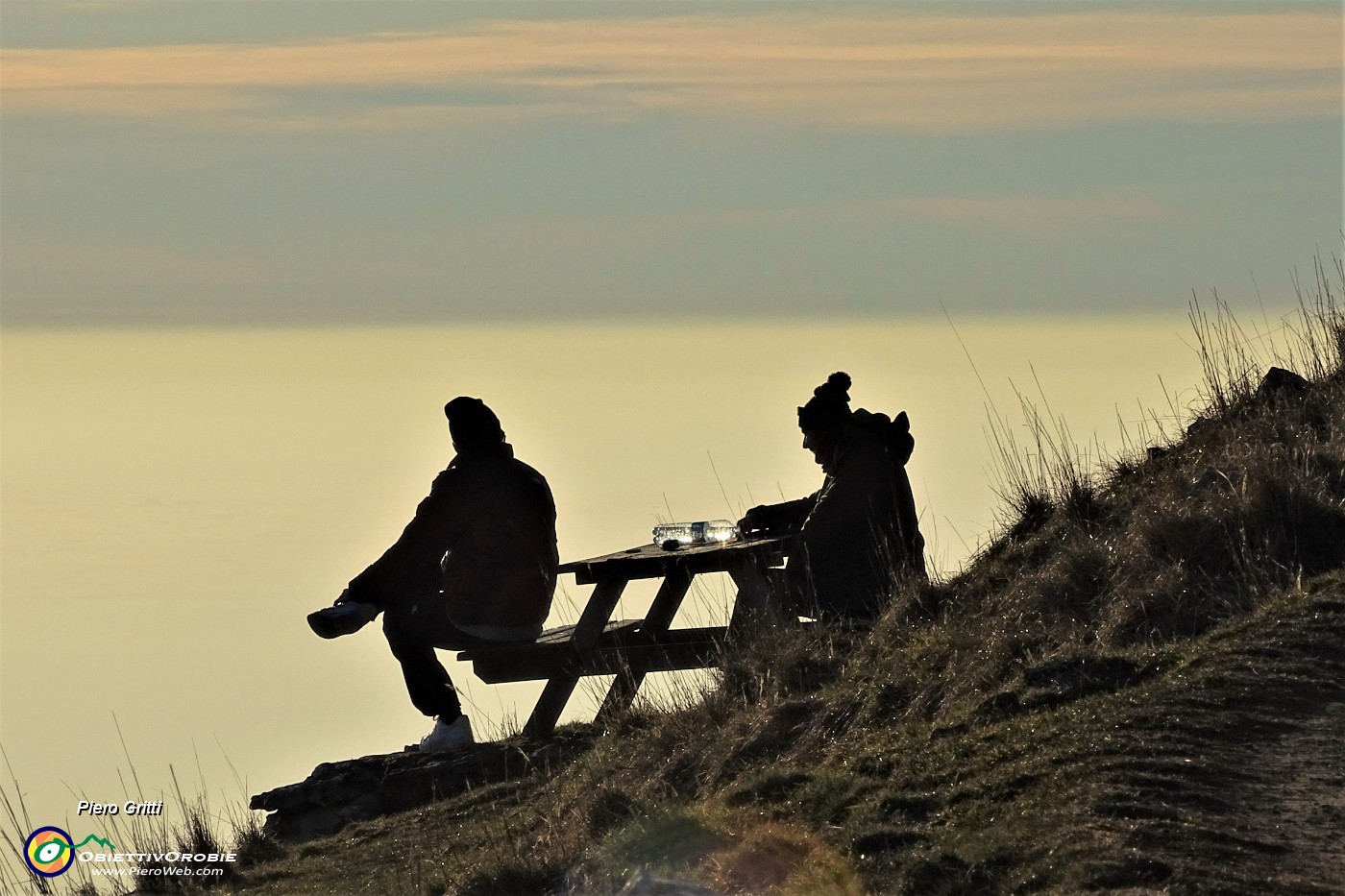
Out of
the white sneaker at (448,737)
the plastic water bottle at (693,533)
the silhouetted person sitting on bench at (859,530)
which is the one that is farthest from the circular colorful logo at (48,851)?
→ the silhouetted person sitting on bench at (859,530)

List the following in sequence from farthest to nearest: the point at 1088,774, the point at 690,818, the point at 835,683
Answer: the point at 835,683 → the point at 690,818 → the point at 1088,774

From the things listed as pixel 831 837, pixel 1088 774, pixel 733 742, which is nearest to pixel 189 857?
pixel 733 742

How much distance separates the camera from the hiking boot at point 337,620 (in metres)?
10.7

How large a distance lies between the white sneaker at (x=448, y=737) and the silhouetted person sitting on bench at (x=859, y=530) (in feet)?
5.97

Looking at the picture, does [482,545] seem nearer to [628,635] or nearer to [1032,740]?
[628,635]

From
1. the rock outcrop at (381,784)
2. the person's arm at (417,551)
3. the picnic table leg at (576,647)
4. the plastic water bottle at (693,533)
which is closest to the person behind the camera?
the rock outcrop at (381,784)

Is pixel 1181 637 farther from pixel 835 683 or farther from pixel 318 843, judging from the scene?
pixel 318 843

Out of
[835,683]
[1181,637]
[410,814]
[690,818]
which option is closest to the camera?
[690,818]

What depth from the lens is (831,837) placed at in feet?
22.6

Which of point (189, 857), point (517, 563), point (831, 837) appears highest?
point (517, 563)

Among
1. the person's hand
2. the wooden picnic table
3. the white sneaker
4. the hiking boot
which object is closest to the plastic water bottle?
the person's hand

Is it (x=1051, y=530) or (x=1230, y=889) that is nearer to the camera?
(x=1230, y=889)

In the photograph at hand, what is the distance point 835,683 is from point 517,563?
261 cm

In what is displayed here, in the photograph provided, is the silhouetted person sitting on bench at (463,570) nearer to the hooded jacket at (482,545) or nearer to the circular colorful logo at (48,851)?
the hooded jacket at (482,545)
